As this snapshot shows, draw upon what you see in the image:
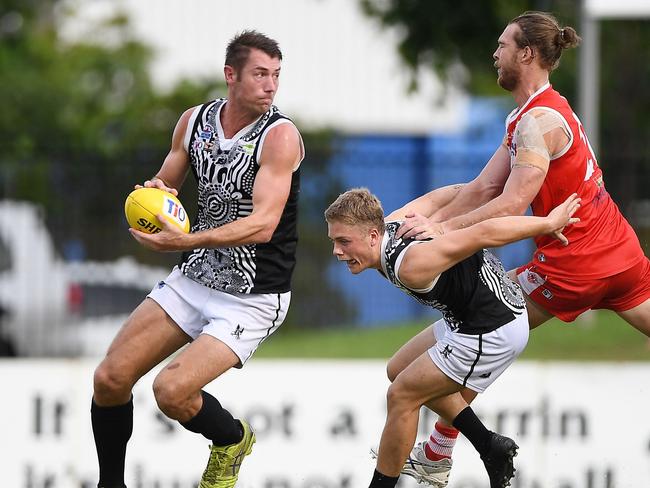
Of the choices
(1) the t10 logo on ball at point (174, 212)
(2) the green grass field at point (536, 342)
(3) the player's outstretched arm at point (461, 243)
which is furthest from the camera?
(2) the green grass field at point (536, 342)

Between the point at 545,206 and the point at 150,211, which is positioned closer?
the point at 150,211

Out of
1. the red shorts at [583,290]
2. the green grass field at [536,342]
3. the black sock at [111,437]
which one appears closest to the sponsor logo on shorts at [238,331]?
the black sock at [111,437]

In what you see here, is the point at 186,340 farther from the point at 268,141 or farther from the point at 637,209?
the point at 637,209

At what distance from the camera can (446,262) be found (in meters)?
5.38

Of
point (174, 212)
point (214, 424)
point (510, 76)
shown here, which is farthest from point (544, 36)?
point (214, 424)

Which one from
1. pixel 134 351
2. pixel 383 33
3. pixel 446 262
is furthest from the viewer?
pixel 383 33

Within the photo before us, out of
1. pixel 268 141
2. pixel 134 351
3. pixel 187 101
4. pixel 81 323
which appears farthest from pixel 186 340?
pixel 187 101

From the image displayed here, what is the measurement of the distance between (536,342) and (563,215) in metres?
7.84

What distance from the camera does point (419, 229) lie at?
5578 millimetres

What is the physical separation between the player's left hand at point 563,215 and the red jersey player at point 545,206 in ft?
0.37

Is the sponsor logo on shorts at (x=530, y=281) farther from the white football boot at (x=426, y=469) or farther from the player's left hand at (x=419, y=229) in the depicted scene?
the white football boot at (x=426, y=469)

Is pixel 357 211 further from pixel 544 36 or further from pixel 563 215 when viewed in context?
pixel 544 36

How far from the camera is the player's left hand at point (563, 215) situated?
215 inches

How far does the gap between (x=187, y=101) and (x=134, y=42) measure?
846 cm
